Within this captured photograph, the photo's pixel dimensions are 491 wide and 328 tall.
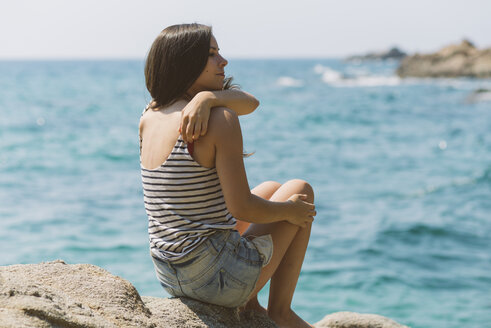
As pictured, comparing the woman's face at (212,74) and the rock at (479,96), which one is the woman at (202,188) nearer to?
the woman's face at (212,74)

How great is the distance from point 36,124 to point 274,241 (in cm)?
1881

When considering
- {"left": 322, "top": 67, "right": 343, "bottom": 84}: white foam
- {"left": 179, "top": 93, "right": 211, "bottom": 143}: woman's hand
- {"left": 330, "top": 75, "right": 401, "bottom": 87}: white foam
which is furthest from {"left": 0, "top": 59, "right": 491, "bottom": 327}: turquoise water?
{"left": 322, "top": 67, "right": 343, "bottom": 84}: white foam

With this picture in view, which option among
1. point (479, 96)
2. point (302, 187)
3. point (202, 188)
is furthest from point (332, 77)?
point (202, 188)

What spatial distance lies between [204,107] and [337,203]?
819 cm

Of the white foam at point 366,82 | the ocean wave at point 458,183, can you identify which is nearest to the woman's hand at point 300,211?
the ocean wave at point 458,183

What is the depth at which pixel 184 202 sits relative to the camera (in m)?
2.52

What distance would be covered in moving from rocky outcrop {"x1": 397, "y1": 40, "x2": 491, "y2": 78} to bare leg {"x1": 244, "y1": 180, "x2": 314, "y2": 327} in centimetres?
4385

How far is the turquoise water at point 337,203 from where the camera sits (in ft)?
23.0

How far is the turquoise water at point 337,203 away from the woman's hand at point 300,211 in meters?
3.82

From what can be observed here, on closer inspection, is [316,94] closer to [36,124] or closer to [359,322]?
[36,124]

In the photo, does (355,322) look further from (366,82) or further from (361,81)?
(361,81)

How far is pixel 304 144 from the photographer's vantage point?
55.5ft

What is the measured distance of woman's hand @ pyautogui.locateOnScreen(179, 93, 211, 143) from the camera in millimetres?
2396

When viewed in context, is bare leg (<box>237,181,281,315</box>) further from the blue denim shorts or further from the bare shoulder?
the bare shoulder
